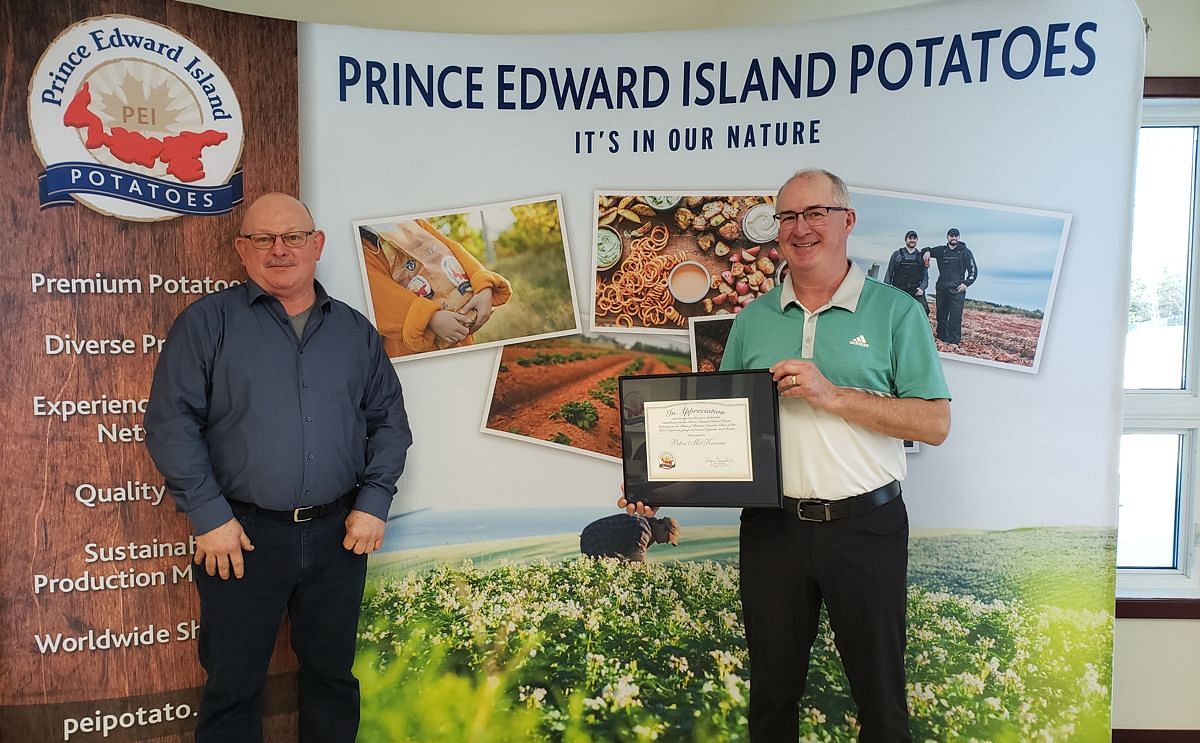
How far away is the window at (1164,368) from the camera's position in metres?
2.87

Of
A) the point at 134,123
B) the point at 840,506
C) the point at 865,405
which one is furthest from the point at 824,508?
the point at 134,123

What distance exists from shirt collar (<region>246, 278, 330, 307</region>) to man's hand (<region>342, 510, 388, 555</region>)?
0.62 m

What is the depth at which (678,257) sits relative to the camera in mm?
2619

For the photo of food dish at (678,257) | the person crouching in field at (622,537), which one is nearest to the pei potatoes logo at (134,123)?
the photo of food dish at (678,257)

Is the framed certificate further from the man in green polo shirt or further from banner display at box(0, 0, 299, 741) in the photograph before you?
banner display at box(0, 0, 299, 741)

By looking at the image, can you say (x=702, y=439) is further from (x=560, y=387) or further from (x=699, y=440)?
(x=560, y=387)

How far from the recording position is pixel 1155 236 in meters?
2.92

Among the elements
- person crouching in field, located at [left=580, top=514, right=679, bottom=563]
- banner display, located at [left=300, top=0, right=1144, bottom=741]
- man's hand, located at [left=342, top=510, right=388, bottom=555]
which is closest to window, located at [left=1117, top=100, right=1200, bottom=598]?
banner display, located at [left=300, top=0, right=1144, bottom=741]

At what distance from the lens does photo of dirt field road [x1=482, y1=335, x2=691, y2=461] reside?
2.64 metres

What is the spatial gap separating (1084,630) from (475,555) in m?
1.91

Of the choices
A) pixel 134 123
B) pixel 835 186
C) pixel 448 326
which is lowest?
pixel 448 326

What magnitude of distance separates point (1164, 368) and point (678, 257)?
1.87m

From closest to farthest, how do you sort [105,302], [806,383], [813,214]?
[806,383] → [813,214] → [105,302]

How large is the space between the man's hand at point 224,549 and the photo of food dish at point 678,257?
123 centimetres
